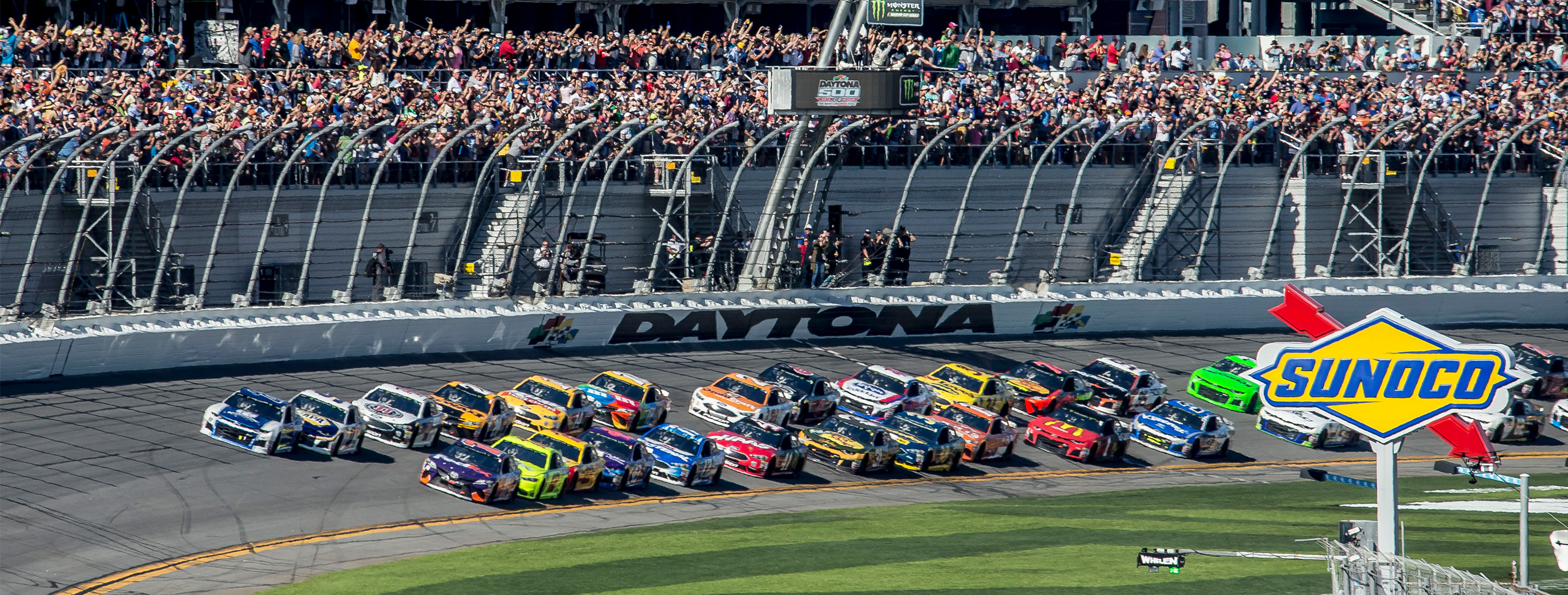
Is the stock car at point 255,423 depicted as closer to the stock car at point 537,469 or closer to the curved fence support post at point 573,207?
the stock car at point 537,469

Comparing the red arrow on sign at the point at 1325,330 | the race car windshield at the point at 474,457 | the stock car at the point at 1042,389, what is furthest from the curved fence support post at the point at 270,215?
the red arrow on sign at the point at 1325,330

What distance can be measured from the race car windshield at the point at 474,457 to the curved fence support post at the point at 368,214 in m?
7.23

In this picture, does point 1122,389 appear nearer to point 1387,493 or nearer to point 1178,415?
point 1178,415

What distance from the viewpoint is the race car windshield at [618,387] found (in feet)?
110

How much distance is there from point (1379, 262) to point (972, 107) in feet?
34.1

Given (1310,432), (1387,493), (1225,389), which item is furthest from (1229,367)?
(1387,493)

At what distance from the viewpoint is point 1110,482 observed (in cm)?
3203

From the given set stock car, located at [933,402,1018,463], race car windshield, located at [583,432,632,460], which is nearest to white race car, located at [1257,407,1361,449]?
stock car, located at [933,402,1018,463]

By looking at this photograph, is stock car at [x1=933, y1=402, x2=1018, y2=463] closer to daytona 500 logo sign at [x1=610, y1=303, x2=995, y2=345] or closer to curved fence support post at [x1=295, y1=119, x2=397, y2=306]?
daytona 500 logo sign at [x1=610, y1=303, x2=995, y2=345]

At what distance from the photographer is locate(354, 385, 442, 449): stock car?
31125 mm

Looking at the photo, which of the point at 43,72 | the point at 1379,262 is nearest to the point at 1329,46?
the point at 1379,262

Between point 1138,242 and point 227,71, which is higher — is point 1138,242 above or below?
below

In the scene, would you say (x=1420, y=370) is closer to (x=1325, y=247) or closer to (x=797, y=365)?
(x=797, y=365)

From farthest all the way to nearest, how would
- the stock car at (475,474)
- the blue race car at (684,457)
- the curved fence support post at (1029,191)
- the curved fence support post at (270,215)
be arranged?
the curved fence support post at (1029,191) < the curved fence support post at (270,215) < the blue race car at (684,457) < the stock car at (475,474)
